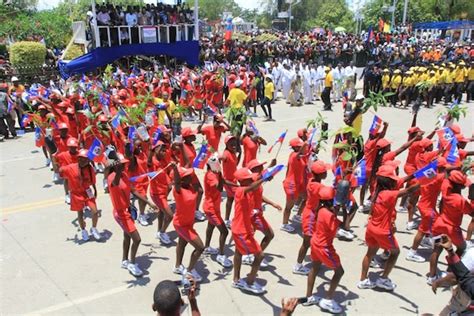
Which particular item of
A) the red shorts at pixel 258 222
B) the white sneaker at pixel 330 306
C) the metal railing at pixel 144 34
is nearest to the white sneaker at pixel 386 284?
the white sneaker at pixel 330 306

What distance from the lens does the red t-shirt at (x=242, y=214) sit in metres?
5.26

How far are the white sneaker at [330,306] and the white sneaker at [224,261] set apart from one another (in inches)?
58.4

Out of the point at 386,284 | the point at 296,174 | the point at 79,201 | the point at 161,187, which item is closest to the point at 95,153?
the point at 79,201

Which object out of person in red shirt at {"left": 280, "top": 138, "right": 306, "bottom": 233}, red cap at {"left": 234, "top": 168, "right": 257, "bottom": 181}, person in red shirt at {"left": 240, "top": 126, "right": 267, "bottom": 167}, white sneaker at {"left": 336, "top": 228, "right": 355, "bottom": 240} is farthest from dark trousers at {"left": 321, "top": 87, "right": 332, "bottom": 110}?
red cap at {"left": 234, "top": 168, "right": 257, "bottom": 181}

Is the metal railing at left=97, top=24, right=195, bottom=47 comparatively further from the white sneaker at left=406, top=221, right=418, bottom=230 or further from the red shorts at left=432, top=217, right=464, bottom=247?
the red shorts at left=432, top=217, right=464, bottom=247

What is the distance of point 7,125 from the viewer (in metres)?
13.5

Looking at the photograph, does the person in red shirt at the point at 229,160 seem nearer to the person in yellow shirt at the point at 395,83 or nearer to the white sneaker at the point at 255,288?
the white sneaker at the point at 255,288

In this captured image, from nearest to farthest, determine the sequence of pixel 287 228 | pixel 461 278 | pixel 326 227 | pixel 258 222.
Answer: pixel 461 278, pixel 326 227, pixel 258 222, pixel 287 228

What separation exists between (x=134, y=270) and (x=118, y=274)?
26 cm

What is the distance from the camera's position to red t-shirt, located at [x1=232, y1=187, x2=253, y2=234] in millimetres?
5262

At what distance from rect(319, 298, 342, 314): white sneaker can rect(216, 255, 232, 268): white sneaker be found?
1485 millimetres

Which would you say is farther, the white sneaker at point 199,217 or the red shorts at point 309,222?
the white sneaker at point 199,217

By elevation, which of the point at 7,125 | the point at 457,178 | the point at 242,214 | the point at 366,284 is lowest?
the point at 366,284

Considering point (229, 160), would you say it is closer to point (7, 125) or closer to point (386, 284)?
point (386, 284)
